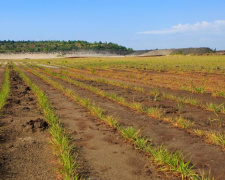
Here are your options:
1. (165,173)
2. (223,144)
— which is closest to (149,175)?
(165,173)

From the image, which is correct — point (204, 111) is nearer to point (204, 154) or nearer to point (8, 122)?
point (204, 154)

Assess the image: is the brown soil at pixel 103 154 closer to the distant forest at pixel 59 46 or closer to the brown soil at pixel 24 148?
the brown soil at pixel 24 148

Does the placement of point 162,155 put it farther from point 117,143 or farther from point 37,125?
point 37,125

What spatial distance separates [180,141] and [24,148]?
3.15m

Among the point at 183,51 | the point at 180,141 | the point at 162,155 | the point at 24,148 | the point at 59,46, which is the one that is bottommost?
the point at 24,148

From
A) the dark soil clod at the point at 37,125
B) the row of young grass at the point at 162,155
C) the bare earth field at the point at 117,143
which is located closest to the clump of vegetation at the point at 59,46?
the bare earth field at the point at 117,143

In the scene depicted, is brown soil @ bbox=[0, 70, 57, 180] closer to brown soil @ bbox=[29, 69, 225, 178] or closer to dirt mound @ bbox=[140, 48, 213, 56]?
brown soil @ bbox=[29, 69, 225, 178]

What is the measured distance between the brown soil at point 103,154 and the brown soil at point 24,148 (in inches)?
22.9

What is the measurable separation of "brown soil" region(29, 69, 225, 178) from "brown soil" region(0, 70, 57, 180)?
7.03ft

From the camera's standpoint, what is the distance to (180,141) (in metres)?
6.07

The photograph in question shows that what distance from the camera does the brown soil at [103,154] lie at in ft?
15.0

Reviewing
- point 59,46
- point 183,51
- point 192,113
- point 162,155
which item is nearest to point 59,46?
point 59,46

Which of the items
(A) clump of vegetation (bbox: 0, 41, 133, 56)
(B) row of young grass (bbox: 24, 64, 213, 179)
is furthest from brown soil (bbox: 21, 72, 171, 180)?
(A) clump of vegetation (bbox: 0, 41, 133, 56)

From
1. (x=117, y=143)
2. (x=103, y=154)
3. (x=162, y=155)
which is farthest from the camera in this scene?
(x=117, y=143)
